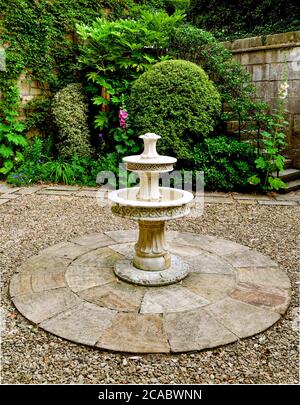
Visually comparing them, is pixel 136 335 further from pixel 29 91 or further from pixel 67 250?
pixel 29 91

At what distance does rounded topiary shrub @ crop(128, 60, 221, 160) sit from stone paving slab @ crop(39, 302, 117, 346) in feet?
12.3

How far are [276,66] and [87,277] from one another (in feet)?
19.1

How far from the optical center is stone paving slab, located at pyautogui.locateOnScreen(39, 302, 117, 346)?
218cm

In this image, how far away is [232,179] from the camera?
580 cm

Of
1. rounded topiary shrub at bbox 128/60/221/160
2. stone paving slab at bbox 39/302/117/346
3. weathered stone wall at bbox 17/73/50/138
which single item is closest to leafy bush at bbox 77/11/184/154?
rounded topiary shrub at bbox 128/60/221/160

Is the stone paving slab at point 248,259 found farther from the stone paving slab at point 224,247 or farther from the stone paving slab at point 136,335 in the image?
the stone paving slab at point 136,335

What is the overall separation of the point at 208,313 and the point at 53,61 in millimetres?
6334

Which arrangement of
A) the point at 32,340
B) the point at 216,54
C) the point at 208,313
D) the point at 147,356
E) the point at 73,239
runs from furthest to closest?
the point at 216,54, the point at 73,239, the point at 208,313, the point at 32,340, the point at 147,356

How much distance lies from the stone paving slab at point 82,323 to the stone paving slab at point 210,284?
0.66 meters

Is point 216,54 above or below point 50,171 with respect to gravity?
above

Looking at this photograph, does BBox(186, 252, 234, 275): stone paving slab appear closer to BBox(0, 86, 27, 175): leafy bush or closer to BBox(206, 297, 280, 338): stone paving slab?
BBox(206, 297, 280, 338): stone paving slab

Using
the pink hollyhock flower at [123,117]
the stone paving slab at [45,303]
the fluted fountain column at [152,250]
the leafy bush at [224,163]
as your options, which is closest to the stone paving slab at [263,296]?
the fluted fountain column at [152,250]

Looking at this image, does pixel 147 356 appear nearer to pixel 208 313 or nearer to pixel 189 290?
pixel 208 313

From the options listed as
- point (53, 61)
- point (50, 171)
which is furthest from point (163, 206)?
point (53, 61)
